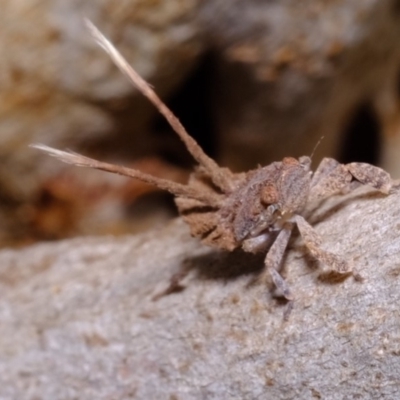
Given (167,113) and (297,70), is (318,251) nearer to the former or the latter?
(167,113)

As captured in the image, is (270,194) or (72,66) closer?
(270,194)

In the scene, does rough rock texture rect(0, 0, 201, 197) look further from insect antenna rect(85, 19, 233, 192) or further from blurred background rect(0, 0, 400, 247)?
insect antenna rect(85, 19, 233, 192)

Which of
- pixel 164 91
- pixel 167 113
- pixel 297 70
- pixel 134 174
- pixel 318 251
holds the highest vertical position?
pixel 164 91

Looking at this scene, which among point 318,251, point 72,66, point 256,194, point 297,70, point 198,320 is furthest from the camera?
point 297,70

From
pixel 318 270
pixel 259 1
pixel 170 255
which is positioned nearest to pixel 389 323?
pixel 318 270

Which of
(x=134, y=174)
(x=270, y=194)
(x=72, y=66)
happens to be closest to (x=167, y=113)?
(x=134, y=174)

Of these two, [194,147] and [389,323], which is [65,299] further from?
[389,323]

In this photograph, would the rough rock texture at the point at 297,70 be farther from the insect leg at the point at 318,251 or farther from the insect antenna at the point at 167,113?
the insect leg at the point at 318,251

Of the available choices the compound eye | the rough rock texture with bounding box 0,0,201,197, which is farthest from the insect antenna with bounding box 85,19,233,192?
the rough rock texture with bounding box 0,0,201,197
